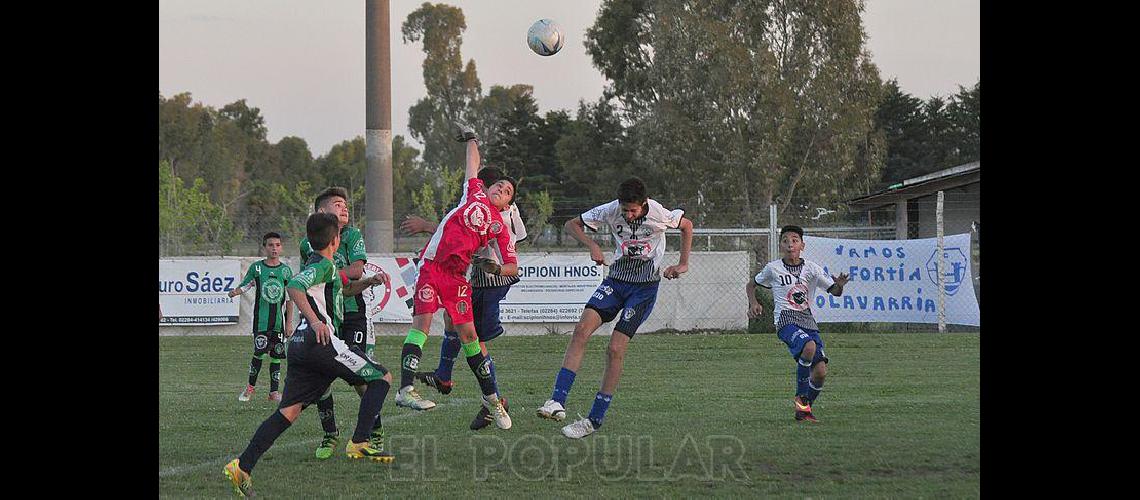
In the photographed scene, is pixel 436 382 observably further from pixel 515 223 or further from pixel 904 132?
pixel 904 132

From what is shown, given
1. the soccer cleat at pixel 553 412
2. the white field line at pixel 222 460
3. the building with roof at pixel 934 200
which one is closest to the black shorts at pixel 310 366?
the white field line at pixel 222 460

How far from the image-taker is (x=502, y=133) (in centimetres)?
6769

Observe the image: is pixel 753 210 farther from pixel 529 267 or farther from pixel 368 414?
pixel 368 414

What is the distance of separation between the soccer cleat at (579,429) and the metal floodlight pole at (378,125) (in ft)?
52.6

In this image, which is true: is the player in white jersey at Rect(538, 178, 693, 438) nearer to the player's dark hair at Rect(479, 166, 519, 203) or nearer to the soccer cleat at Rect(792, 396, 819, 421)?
the player's dark hair at Rect(479, 166, 519, 203)

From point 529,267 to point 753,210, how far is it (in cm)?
3211

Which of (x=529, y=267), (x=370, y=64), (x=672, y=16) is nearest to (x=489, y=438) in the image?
(x=529, y=267)

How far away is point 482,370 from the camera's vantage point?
9.33m

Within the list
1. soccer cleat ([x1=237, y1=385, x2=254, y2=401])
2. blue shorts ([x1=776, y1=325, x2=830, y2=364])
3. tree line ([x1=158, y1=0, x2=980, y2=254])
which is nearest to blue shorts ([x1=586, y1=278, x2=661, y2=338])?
blue shorts ([x1=776, y1=325, x2=830, y2=364])

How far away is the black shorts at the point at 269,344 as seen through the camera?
12.2 meters

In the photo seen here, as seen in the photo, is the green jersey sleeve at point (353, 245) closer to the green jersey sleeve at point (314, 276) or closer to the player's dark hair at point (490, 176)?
the player's dark hair at point (490, 176)

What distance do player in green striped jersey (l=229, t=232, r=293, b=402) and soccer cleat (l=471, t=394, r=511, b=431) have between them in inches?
129

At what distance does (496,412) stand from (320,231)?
2.61 meters

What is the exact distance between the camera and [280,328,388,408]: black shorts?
7.18 metres
